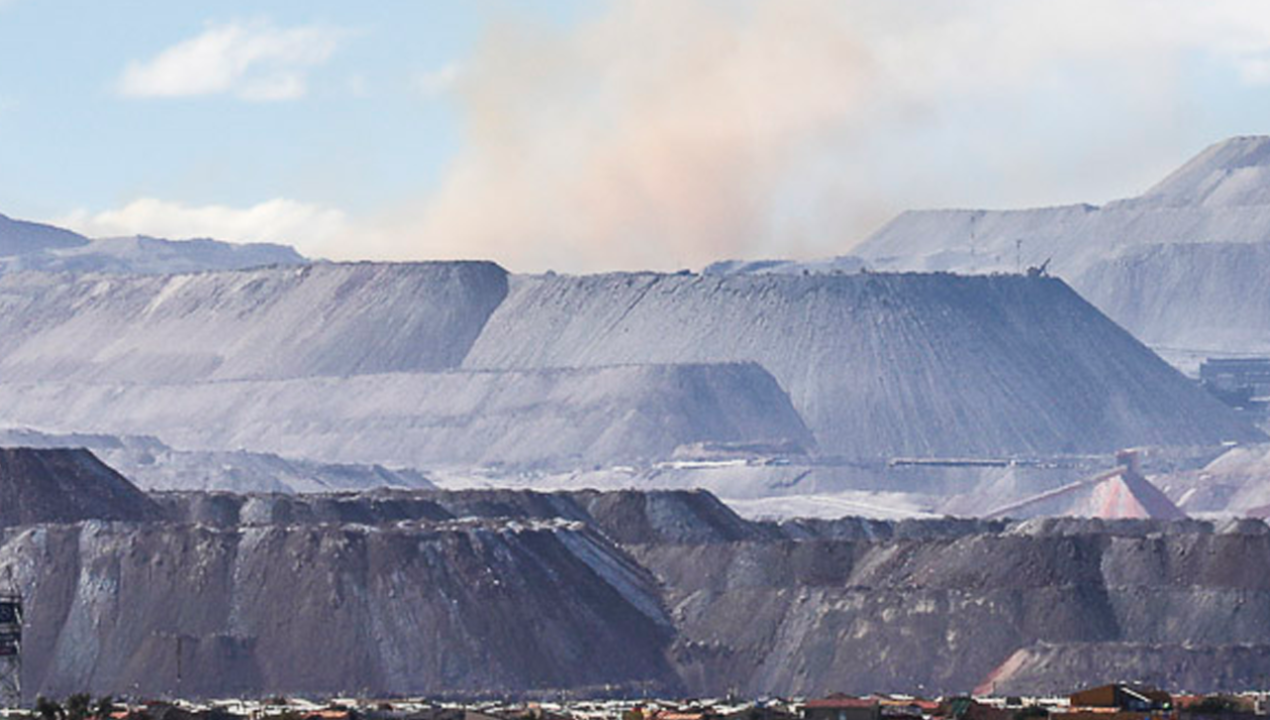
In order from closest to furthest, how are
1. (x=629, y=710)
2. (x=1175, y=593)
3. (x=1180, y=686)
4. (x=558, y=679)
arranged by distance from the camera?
(x=629, y=710) < (x=1180, y=686) < (x=558, y=679) < (x=1175, y=593)

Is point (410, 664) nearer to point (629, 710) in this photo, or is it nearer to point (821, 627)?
point (821, 627)

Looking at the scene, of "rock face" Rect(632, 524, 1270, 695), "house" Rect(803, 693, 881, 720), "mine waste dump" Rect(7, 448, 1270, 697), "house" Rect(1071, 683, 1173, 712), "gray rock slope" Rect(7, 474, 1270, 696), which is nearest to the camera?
"house" Rect(1071, 683, 1173, 712)

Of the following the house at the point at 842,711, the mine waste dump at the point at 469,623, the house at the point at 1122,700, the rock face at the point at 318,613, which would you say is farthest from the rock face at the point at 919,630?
the house at the point at 1122,700

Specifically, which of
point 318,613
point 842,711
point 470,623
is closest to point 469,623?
point 470,623

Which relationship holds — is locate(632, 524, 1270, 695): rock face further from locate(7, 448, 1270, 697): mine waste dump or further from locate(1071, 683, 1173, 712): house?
locate(1071, 683, 1173, 712): house

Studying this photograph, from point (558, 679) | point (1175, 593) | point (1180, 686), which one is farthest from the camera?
point (1175, 593)

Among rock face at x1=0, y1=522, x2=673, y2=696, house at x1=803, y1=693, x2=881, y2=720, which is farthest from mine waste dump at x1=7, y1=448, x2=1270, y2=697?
house at x1=803, y1=693, x2=881, y2=720

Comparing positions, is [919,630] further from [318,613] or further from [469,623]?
[318,613]

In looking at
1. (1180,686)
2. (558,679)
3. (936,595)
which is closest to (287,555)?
(558,679)

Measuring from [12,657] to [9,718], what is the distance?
12.0 ft

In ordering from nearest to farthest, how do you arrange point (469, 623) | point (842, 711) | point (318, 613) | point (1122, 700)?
point (1122, 700) < point (842, 711) < point (318, 613) < point (469, 623)

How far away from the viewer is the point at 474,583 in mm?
194250

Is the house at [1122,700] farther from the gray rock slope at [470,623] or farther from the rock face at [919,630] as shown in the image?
the rock face at [919,630]

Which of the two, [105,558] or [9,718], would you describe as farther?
[105,558]
